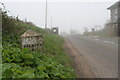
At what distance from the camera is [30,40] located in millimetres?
7074

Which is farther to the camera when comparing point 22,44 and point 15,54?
point 22,44

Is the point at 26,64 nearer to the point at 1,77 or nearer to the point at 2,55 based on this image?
the point at 2,55

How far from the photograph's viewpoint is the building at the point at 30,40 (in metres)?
6.95

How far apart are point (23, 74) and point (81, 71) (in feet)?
10.8

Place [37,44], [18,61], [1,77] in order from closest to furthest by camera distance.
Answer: [1,77]
[18,61]
[37,44]

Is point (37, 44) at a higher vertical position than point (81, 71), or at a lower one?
higher

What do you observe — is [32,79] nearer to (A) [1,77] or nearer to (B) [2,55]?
(A) [1,77]

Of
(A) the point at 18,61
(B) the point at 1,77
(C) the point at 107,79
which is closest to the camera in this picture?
(B) the point at 1,77

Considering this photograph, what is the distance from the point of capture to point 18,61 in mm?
4723

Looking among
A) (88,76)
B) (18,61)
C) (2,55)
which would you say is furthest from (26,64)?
(88,76)

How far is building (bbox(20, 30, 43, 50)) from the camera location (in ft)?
22.8

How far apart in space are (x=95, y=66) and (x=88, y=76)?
1424 millimetres

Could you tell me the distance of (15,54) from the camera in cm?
499

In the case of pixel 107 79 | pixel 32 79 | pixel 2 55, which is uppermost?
pixel 2 55
